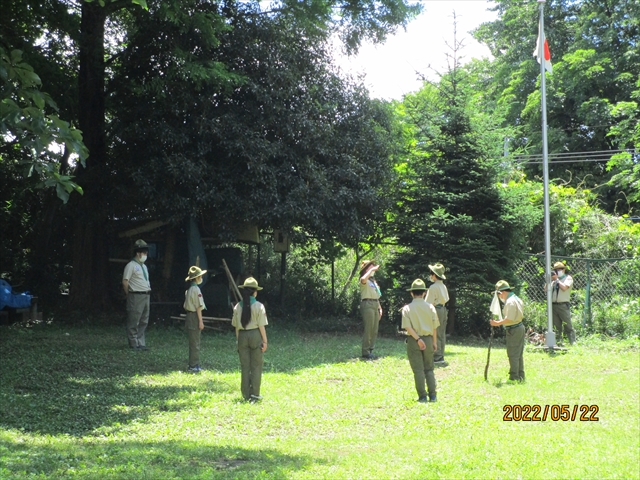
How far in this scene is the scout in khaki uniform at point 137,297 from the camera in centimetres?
1510

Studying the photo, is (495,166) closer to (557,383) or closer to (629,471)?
(557,383)

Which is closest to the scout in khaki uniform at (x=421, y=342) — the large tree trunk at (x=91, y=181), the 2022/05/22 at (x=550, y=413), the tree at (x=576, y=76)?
the 2022/05/22 at (x=550, y=413)

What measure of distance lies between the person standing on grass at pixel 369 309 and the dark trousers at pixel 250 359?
14.6ft

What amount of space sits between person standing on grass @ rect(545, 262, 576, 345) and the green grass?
0.55 m

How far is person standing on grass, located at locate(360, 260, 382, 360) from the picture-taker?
14.8m

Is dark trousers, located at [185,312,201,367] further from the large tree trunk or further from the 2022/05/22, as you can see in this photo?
the large tree trunk

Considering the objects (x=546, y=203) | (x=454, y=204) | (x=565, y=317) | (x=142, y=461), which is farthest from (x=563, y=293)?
(x=142, y=461)

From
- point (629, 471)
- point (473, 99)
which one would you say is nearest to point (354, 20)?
point (473, 99)

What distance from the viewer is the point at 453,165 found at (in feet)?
63.3

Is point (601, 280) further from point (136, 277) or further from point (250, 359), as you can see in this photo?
point (136, 277)

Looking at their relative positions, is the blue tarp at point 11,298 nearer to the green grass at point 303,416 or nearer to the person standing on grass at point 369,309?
the green grass at point 303,416

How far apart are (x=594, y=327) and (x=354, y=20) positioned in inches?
395

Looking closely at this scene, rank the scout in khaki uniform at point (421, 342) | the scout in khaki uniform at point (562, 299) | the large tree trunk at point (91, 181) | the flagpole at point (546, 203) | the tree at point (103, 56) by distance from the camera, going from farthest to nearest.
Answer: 1. the large tree trunk at point (91, 181)
2. the tree at point (103, 56)
3. the scout in khaki uniform at point (562, 299)
4. the flagpole at point (546, 203)
5. the scout in khaki uniform at point (421, 342)

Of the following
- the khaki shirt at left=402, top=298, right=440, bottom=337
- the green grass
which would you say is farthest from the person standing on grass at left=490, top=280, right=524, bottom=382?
the khaki shirt at left=402, top=298, right=440, bottom=337
